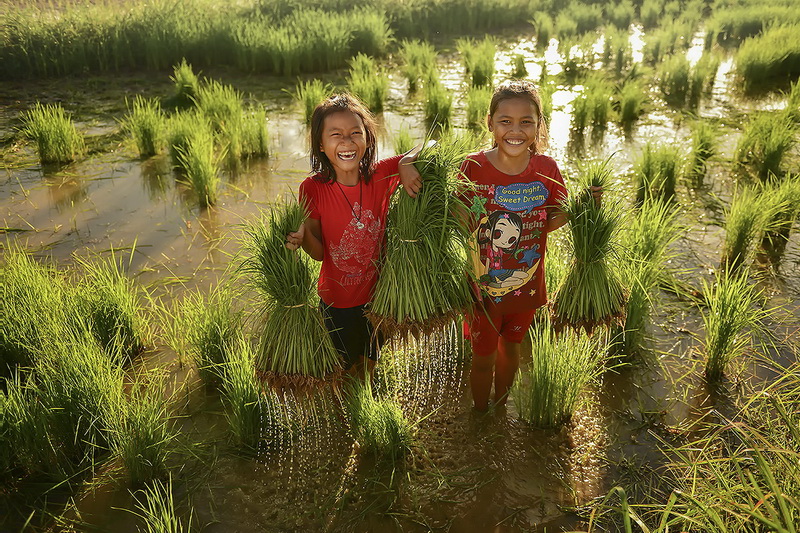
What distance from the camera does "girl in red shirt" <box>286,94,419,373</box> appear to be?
223 centimetres

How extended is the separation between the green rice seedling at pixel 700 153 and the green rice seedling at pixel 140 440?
16.1 ft

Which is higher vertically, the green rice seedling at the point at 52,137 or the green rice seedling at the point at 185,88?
the green rice seedling at the point at 185,88

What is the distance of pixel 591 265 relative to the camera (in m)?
2.45

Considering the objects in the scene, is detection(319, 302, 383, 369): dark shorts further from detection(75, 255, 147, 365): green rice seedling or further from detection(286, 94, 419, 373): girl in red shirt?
detection(75, 255, 147, 365): green rice seedling

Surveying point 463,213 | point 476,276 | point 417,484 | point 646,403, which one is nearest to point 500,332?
point 476,276

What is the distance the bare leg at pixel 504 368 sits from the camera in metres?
2.65

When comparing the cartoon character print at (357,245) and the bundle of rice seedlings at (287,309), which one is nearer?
the bundle of rice seedlings at (287,309)

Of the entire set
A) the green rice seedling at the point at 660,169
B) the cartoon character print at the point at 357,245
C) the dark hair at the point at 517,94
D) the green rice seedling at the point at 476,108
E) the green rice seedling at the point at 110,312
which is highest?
the dark hair at the point at 517,94

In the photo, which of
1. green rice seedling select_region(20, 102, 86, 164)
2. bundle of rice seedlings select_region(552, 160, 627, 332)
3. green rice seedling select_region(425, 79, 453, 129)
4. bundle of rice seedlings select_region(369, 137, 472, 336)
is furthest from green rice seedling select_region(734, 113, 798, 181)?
green rice seedling select_region(20, 102, 86, 164)

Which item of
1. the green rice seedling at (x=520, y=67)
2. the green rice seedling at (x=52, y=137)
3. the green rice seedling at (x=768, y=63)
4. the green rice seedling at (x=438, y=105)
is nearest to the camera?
the green rice seedling at (x=52, y=137)

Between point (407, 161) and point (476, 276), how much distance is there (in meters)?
0.57

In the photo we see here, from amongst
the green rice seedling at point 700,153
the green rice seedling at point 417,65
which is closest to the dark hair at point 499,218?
→ the green rice seedling at point 700,153

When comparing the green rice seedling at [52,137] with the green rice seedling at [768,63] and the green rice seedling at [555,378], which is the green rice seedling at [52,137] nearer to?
the green rice seedling at [555,378]

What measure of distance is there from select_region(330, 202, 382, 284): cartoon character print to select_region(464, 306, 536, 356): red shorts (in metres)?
0.54
